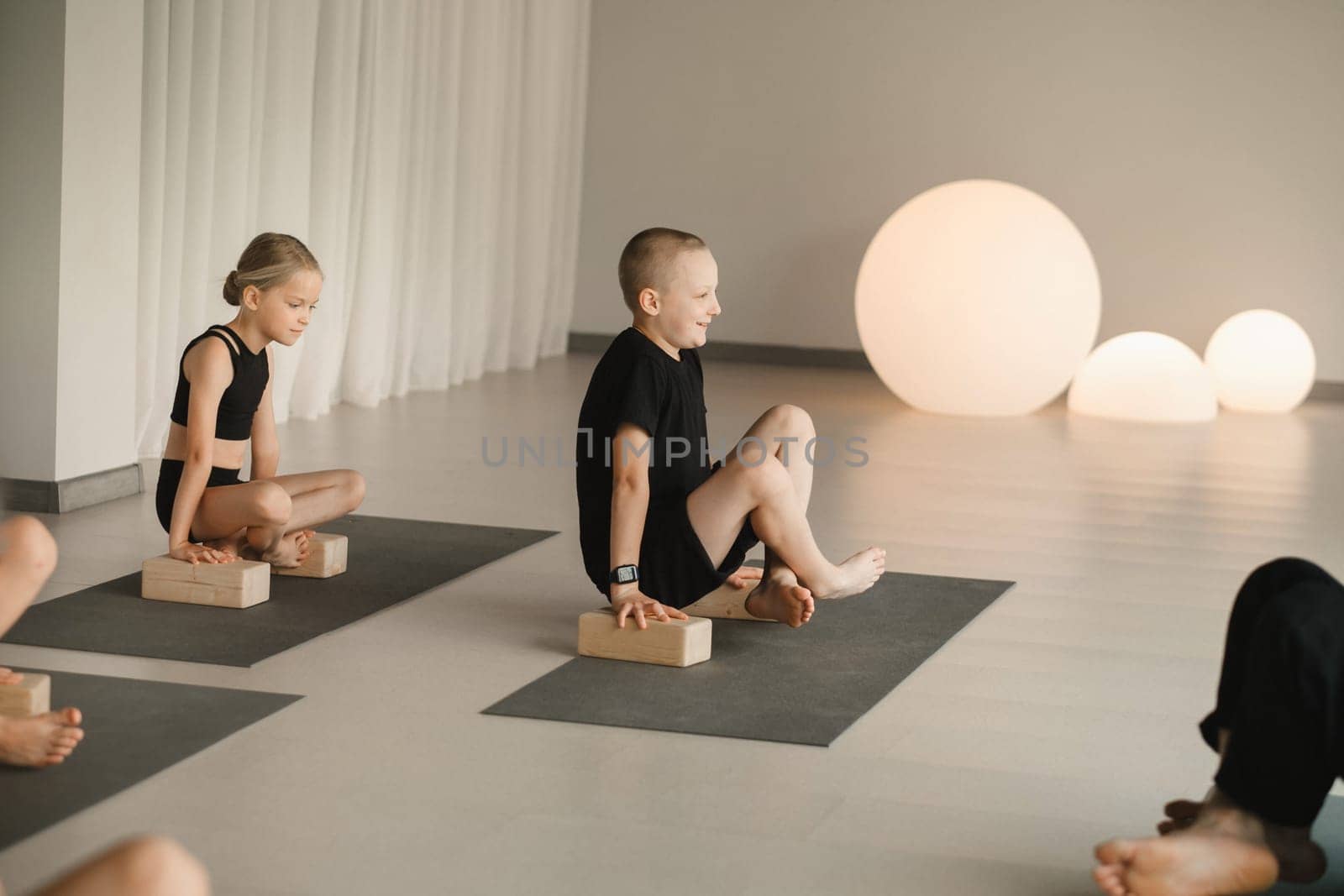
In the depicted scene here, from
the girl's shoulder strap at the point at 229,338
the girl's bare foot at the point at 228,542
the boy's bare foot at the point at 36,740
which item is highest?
the girl's shoulder strap at the point at 229,338

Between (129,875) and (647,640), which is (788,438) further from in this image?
(129,875)

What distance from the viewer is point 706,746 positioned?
214 cm

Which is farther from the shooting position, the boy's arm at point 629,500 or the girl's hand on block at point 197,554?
the girl's hand on block at point 197,554

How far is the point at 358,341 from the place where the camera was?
5691 mm

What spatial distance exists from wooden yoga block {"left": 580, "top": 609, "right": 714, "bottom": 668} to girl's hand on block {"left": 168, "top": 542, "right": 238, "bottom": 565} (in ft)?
2.34

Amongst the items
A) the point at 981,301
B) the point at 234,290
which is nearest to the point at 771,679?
the point at 234,290

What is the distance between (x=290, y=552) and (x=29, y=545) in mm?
1082

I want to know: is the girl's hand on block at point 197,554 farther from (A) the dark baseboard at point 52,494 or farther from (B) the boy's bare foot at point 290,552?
(A) the dark baseboard at point 52,494

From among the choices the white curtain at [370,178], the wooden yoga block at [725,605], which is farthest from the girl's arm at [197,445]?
the white curtain at [370,178]

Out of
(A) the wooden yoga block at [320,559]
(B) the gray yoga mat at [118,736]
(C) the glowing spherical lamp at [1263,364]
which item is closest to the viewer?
(B) the gray yoga mat at [118,736]

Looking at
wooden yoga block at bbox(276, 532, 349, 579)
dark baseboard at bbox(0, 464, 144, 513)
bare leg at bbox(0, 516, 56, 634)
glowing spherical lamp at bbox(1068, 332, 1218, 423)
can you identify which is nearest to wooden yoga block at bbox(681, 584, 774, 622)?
wooden yoga block at bbox(276, 532, 349, 579)

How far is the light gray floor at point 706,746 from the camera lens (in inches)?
68.1

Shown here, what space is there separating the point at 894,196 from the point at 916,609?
4.85m

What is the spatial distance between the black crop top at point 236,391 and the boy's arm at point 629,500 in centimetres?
80
